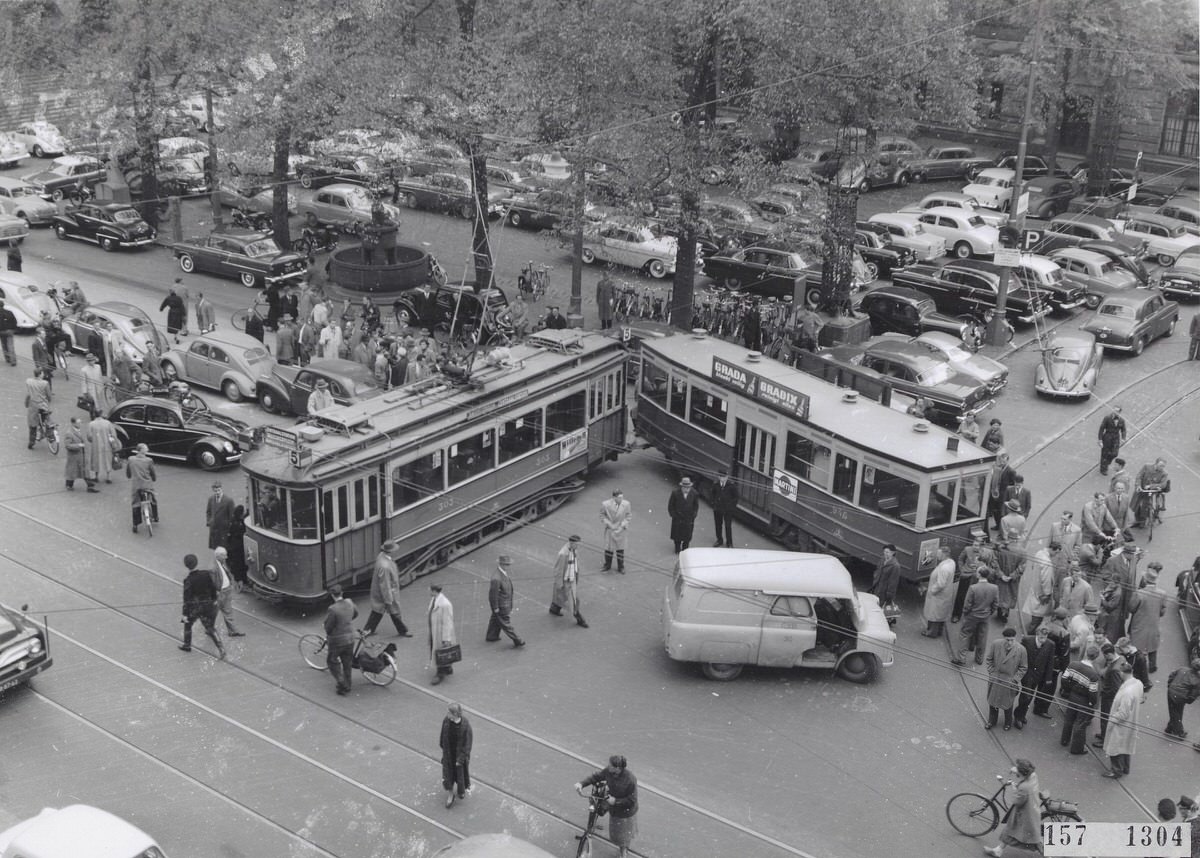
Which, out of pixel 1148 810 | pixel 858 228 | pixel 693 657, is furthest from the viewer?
pixel 858 228

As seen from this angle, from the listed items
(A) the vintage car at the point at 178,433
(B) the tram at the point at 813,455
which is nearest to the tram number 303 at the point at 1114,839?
(B) the tram at the point at 813,455

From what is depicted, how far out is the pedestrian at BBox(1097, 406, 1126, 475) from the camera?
2519 cm

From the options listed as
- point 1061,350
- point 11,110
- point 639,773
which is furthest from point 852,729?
point 11,110

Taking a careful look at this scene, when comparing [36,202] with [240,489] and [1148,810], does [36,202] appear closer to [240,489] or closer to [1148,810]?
[240,489]

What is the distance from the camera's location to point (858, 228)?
3922cm

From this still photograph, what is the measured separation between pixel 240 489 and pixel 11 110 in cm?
3888

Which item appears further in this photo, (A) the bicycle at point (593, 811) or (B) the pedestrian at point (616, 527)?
(B) the pedestrian at point (616, 527)

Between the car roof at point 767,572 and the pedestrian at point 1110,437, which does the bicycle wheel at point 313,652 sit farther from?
the pedestrian at point 1110,437

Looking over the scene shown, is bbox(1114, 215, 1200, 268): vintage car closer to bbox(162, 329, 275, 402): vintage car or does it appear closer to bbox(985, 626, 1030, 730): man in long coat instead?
bbox(985, 626, 1030, 730): man in long coat

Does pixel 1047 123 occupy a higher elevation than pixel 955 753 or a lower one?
higher

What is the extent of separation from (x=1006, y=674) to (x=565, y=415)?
981 cm

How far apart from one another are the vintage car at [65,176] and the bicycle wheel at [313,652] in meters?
32.1

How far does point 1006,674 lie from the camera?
17.0 meters

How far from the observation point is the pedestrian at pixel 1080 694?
54.3ft
